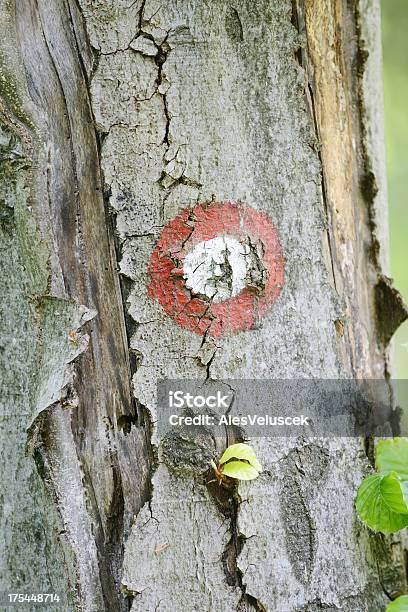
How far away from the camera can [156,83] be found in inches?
38.3

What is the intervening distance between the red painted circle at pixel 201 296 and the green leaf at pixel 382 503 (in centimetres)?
30

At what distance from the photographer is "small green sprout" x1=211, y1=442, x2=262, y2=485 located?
0.91 meters

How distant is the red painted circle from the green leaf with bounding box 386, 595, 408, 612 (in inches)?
17.7

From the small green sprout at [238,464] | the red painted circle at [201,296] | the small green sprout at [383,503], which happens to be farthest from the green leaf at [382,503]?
the red painted circle at [201,296]

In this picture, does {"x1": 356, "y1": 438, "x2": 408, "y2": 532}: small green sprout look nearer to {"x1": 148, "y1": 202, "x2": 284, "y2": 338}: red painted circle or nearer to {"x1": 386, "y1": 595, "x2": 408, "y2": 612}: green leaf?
{"x1": 386, "y1": 595, "x2": 408, "y2": 612}: green leaf

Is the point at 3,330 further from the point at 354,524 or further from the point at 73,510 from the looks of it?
the point at 354,524

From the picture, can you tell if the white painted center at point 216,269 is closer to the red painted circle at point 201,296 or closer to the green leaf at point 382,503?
the red painted circle at point 201,296

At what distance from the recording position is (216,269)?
94 cm

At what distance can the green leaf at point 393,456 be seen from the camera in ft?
3.26

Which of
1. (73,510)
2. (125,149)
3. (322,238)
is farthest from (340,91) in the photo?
(73,510)

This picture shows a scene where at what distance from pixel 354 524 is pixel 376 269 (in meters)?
0.46

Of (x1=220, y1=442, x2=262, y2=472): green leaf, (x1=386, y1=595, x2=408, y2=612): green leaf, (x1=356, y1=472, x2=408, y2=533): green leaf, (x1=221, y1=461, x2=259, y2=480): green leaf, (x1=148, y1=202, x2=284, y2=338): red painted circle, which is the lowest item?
(x1=386, y1=595, x2=408, y2=612): green leaf

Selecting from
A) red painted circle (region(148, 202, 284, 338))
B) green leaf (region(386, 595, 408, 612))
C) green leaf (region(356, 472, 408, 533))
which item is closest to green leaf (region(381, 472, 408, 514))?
green leaf (region(356, 472, 408, 533))

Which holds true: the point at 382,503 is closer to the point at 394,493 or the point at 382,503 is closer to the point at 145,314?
the point at 394,493
